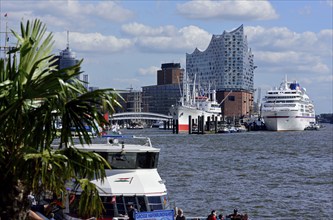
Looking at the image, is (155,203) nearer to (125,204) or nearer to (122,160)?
(125,204)

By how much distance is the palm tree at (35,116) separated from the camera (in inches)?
520

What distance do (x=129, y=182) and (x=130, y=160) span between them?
0.89m

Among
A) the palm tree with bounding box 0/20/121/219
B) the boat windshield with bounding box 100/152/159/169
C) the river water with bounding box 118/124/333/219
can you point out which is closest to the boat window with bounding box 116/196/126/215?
the boat windshield with bounding box 100/152/159/169

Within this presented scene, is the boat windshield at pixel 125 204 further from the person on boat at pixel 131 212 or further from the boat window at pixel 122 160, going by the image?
the boat window at pixel 122 160

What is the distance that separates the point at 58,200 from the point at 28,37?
13509 millimetres

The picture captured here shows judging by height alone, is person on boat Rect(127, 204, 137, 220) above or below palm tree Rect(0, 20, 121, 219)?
below

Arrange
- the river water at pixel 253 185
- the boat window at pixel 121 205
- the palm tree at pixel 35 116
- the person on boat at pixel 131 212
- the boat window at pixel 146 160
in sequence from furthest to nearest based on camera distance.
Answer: the river water at pixel 253 185
the boat window at pixel 146 160
the boat window at pixel 121 205
the person on boat at pixel 131 212
the palm tree at pixel 35 116

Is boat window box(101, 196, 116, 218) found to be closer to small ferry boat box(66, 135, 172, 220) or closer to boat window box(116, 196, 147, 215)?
small ferry boat box(66, 135, 172, 220)

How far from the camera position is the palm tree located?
13.2 metres

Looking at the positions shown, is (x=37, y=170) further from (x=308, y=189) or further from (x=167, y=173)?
(x=167, y=173)

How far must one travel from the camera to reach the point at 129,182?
27266 millimetres

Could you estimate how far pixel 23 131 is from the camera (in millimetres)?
13484

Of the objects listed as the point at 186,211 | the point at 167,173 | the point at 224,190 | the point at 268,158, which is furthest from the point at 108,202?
the point at 268,158

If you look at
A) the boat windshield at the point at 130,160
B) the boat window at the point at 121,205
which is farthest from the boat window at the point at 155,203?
the boat windshield at the point at 130,160
